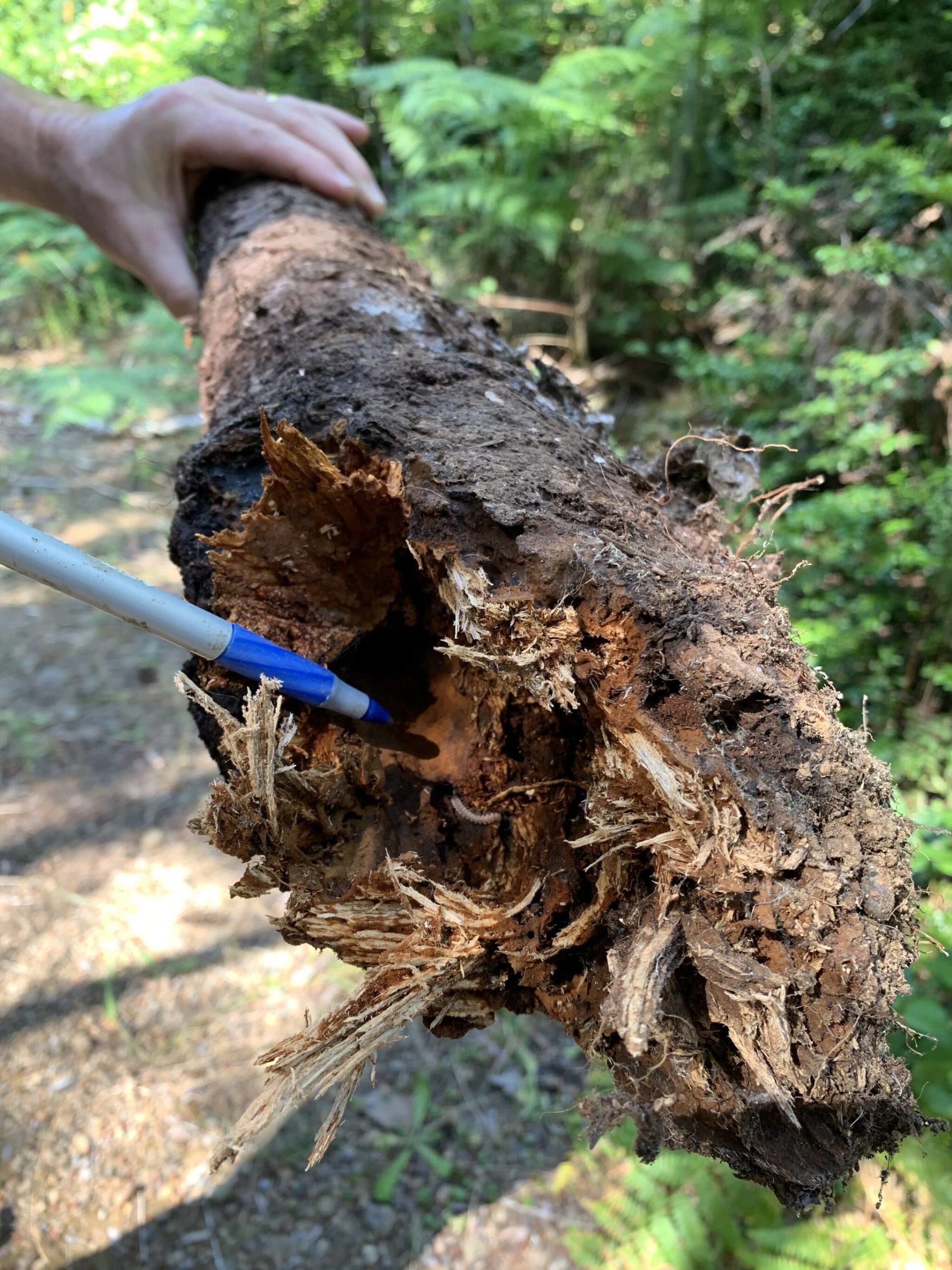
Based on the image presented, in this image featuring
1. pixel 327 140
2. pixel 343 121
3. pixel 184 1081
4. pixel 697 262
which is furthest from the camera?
pixel 697 262

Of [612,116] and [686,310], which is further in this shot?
[686,310]

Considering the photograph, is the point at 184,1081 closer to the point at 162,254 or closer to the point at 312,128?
the point at 162,254

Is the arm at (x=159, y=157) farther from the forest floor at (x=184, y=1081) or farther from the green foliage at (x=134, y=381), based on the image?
the forest floor at (x=184, y=1081)

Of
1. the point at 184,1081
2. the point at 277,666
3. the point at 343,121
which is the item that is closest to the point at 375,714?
the point at 277,666

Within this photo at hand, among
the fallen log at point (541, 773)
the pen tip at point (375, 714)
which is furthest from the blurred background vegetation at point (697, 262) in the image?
the pen tip at point (375, 714)

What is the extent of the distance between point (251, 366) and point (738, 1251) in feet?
8.00

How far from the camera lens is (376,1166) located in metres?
2.29

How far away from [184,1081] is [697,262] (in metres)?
5.59

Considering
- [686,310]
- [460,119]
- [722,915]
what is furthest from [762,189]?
[722,915]

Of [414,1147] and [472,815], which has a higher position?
[472,815]

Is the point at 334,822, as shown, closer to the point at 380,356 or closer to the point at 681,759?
the point at 681,759

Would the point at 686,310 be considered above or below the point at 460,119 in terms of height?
below

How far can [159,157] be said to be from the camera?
6.97 ft

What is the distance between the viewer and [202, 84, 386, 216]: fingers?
217 cm
